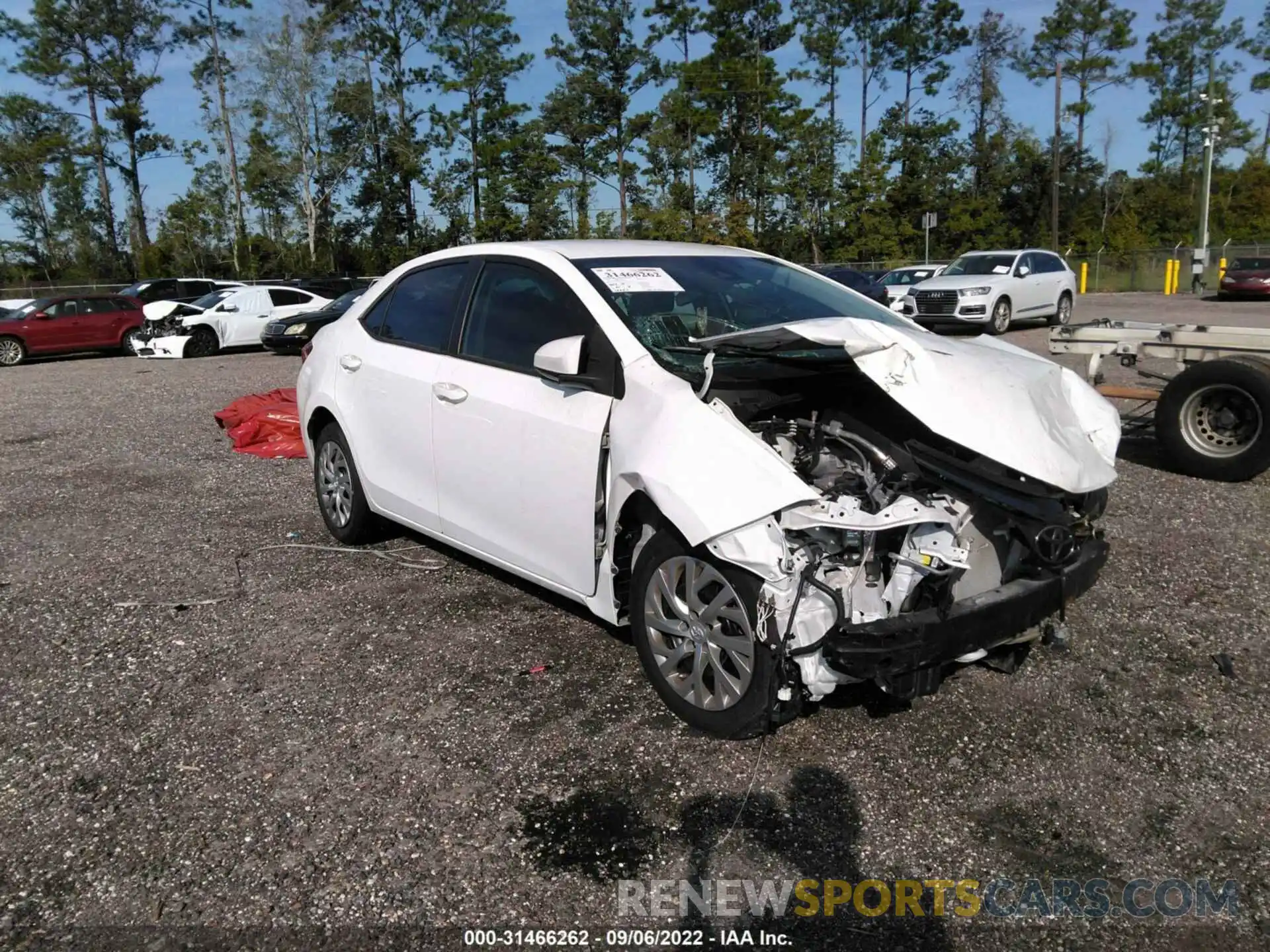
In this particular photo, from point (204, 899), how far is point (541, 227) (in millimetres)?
45618

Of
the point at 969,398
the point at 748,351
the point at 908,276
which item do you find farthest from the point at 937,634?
the point at 908,276

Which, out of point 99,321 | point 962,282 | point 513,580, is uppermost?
point 962,282

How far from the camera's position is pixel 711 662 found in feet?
10.7

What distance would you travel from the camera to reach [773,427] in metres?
3.53

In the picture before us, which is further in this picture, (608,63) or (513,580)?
(608,63)

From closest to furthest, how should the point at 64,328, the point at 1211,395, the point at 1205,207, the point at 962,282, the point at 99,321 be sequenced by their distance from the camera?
the point at 1211,395
the point at 962,282
the point at 64,328
the point at 99,321
the point at 1205,207

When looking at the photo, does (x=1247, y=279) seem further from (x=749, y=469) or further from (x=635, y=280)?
(x=749, y=469)

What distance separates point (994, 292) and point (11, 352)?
20.6 m

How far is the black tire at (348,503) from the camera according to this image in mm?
5305

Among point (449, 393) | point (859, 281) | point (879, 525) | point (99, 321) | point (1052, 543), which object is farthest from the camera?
point (859, 281)

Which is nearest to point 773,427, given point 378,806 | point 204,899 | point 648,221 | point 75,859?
point 378,806

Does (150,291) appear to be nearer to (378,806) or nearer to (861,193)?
(378,806)

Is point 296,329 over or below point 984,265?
below

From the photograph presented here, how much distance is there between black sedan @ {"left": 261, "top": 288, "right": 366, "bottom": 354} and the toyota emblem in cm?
1691
